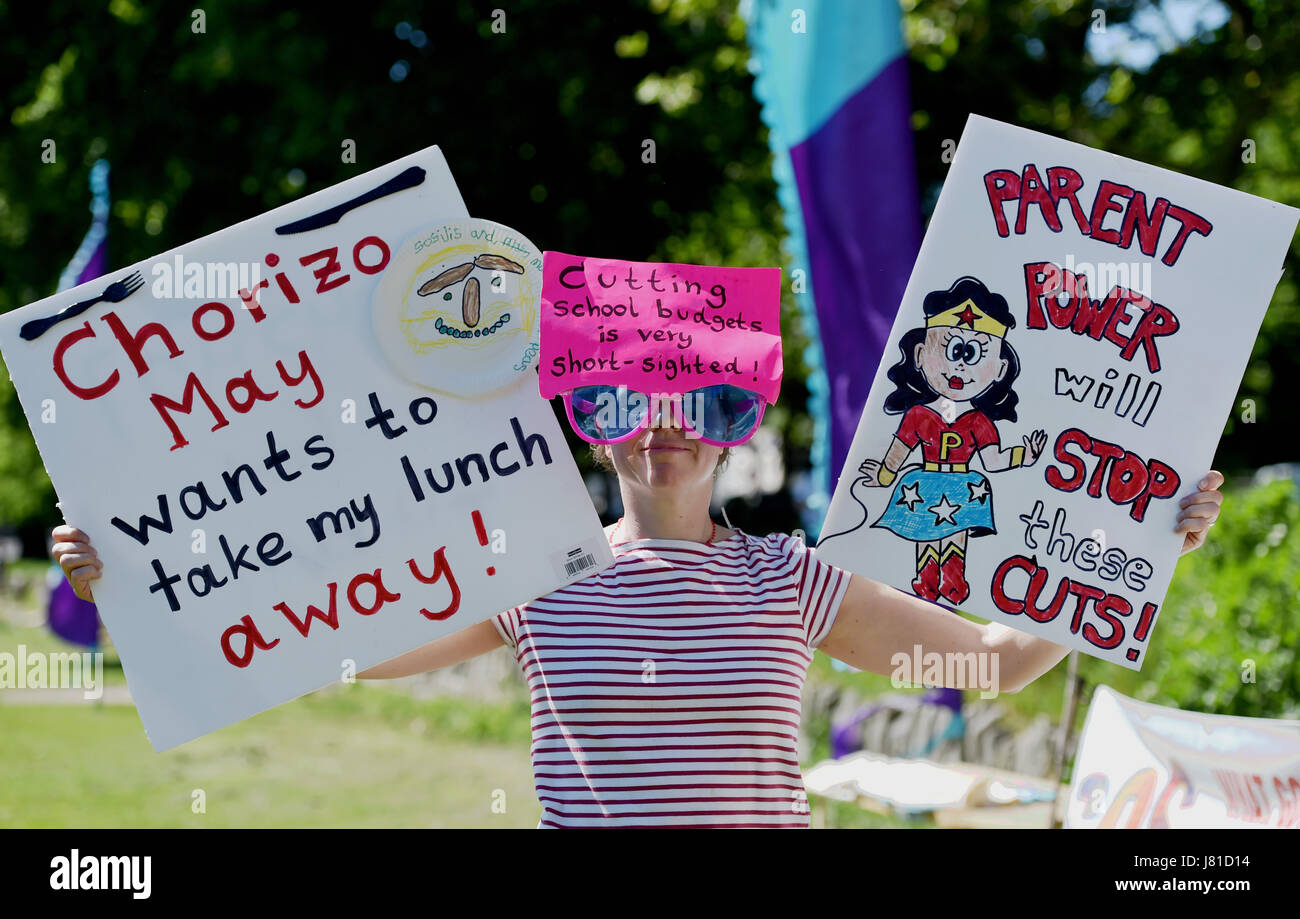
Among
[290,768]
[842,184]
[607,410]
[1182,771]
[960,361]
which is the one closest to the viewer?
[607,410]

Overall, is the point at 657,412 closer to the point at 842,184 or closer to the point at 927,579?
the point at 927,579

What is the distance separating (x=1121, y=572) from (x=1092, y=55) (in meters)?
8.41

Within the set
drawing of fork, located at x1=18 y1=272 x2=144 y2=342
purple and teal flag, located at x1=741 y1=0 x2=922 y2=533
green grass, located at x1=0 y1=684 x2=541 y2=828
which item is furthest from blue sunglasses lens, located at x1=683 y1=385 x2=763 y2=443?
green grass, located at x1=0 y1=684 x2=541 y2=828

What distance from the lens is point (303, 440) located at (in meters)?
2.58

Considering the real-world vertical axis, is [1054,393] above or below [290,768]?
above

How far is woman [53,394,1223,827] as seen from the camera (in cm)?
227

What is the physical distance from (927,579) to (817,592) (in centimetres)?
24

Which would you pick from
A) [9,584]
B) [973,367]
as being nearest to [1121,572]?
[973,367]

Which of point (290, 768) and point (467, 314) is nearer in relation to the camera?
point (467, 314)

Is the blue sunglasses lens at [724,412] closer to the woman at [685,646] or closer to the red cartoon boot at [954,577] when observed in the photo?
the woman at [685,646]

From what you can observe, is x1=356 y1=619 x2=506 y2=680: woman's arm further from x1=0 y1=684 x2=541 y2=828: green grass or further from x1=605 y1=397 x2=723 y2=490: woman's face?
x1=0 y1=684 x2=541 y2=828: green grass

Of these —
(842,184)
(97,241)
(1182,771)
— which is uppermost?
(97,241)

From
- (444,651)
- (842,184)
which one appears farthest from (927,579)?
(842,184)
